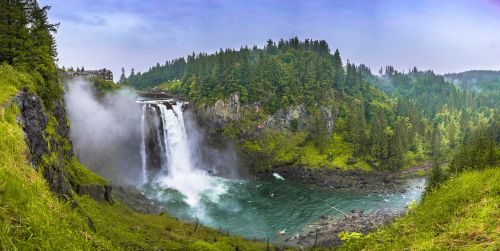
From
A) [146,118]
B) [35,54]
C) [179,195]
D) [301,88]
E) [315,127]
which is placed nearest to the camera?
[35,54]

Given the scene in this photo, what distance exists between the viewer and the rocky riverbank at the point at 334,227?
45562 millimetres

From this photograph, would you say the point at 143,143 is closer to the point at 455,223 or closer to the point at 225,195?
the point at 225,195

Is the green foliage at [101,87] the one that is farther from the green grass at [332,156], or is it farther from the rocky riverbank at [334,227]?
the rocky riverbank at [334,227]

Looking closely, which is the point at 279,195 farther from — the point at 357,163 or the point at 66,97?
the point at 66,97

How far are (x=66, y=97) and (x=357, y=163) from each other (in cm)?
6184

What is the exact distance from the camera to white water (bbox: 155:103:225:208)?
6806 centimetres

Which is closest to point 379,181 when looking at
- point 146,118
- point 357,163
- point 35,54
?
point 357,163

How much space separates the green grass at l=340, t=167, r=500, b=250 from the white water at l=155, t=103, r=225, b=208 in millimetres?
51593

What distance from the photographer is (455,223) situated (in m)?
12.9

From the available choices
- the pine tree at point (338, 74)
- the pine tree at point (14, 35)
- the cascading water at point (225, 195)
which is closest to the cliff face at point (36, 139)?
the pine tree at point (14, 35)

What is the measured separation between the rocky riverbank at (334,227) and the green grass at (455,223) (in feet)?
92.9

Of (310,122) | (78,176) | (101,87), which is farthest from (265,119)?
(78,176)

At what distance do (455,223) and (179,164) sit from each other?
66.7 m

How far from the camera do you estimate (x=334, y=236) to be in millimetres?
47625
